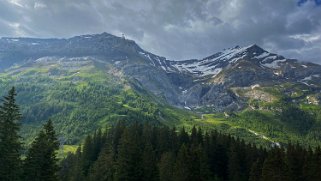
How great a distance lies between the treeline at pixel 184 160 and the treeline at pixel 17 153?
2440 centimetres

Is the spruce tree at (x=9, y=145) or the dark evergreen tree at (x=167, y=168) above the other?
the spruce tree at (x=9, y=145)

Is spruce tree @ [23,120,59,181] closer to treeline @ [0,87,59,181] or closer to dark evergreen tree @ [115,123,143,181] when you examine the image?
treeline @ [0,87,59,181]

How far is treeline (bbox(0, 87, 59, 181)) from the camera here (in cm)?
5397

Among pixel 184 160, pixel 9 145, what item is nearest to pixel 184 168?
pixel 184 160

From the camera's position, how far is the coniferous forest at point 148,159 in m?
56.2

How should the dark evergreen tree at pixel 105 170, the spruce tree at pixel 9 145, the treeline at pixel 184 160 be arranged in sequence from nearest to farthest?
1. the spruce tree at pixel 9 145
2. the treeline at pixel 184 160
3. the dark evergreen tree at pixel 105 170

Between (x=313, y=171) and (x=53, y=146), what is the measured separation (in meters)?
65.0

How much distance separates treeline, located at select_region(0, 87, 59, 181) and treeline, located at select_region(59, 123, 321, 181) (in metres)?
24.4

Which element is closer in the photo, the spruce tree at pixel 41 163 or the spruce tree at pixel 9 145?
the spruce tree at pixel 9 145

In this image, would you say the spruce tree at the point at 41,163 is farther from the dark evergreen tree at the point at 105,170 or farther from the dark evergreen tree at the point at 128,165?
the dark evergreen tree at the point at 105,170

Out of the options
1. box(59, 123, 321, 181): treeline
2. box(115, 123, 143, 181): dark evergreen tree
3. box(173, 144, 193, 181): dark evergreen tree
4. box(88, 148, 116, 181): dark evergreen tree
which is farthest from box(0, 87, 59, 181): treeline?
box(88, 148, 116, 181): dark evergreen tree

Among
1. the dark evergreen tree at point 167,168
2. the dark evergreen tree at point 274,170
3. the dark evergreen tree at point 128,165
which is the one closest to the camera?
the dark evergreen tree at point 274,170

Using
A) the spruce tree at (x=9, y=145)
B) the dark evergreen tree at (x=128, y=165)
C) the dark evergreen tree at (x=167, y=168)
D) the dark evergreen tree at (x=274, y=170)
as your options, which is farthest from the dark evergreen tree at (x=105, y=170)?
the spruce tree at (x=9, y=145)

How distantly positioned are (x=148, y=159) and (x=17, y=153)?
143ft
